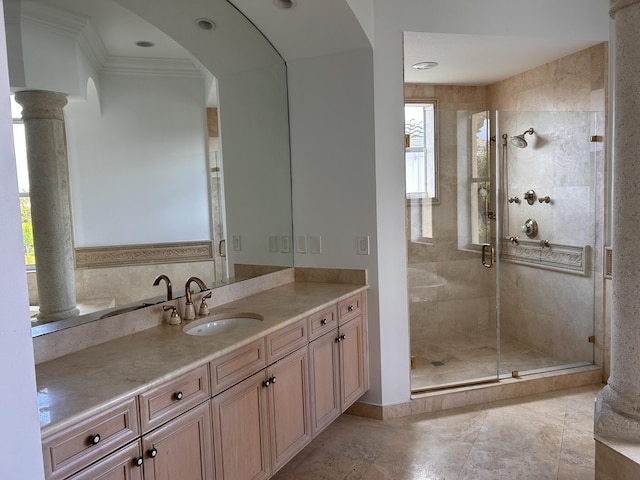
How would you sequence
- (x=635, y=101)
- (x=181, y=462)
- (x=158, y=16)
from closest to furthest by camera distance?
1. (x=181, y=462)
2. (x=635, y=101)
3. (x=158, y=16)

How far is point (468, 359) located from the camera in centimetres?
389

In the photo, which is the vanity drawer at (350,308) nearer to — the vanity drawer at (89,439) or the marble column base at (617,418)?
the marble column base at (617,418)

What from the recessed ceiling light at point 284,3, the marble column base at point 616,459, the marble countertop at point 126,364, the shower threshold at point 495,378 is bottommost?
the shower threshold at point 495,378

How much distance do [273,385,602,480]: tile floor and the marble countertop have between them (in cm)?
90

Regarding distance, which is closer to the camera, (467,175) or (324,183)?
(324,183)

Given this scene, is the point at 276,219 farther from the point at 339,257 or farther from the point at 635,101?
the point at 635,101

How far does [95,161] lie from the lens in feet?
6.66

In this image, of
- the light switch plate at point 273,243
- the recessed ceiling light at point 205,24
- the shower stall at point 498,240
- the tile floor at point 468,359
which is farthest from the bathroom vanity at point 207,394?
the recessed ceiling light at point 205,24

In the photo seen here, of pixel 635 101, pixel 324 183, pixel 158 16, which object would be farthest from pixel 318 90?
pixel 635 101

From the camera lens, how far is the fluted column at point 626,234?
1978mm

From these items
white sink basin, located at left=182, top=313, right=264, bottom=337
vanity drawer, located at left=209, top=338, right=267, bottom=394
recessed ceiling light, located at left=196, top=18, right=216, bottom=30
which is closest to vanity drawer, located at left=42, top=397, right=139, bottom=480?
vanity drawer, located at left=209, top=338, right=267, bottom=394

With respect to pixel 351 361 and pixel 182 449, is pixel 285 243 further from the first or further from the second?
pixel 182 449

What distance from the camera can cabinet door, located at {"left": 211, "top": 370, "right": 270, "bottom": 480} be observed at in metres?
1.88

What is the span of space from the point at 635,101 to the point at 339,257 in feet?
5.95
